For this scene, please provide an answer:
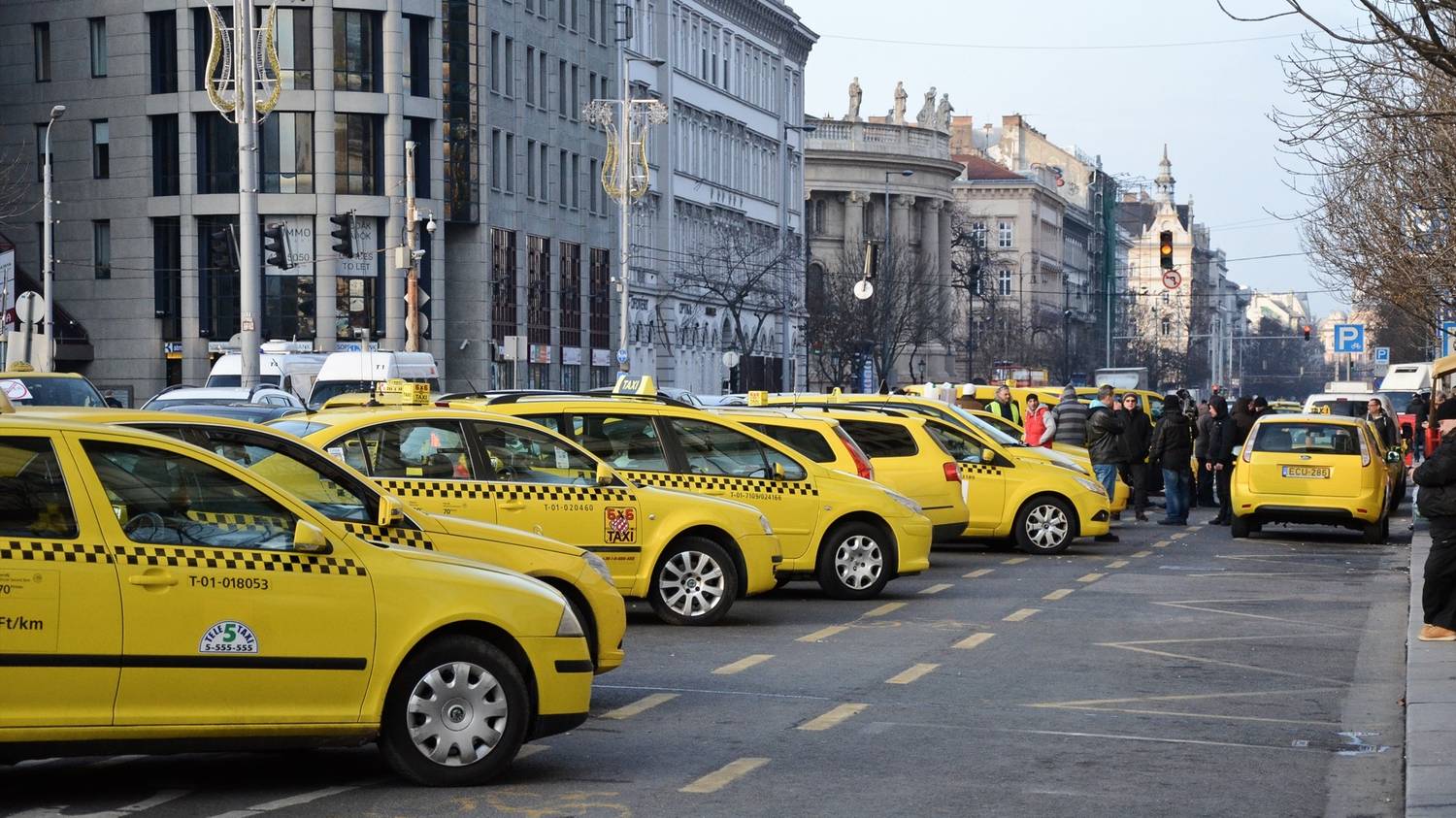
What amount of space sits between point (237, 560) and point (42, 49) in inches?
2366

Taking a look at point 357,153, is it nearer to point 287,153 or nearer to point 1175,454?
point 287,153

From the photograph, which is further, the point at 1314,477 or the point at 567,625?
the point at 1314,477

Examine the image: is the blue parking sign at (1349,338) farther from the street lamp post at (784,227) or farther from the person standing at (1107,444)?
the person standing at (1107,444)

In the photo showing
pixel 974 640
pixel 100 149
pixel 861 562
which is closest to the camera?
pixel 974 640

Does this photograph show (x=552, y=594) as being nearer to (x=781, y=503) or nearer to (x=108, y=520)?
(x=108, y=520)

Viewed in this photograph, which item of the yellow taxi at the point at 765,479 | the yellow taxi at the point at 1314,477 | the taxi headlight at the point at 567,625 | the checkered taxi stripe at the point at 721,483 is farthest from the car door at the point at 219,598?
the yellow taxi at the point at 1314,477

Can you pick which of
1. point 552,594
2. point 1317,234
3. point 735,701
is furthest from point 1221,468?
point 552,594

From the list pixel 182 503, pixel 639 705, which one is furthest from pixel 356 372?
pixel 182 503

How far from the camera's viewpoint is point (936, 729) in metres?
11.0

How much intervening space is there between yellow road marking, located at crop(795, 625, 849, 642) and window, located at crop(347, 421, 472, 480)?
261 cm

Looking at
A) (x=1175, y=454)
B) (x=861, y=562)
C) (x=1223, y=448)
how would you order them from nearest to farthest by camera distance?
1. (x=861, y=562)
2. (x=1175, y=454)
3. (x=1223, y=448)

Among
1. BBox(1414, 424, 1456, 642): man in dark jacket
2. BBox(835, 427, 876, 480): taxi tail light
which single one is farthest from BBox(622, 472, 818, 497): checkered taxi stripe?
BBox(1414, 424, 1456, 642): man in dark jacket

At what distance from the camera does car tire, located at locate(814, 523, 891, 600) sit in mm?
17672

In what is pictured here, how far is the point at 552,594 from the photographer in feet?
30.3
